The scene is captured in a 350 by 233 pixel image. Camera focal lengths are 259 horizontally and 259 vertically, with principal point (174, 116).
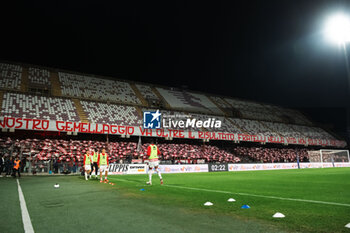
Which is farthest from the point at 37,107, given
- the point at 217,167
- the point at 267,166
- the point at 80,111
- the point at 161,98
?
the point at 267,166

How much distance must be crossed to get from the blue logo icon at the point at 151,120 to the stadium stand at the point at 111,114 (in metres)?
1.28

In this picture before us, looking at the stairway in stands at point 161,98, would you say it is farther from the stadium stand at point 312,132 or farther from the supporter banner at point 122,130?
the stadium stand at point 312,132

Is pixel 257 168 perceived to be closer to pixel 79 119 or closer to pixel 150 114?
pixel 150 114

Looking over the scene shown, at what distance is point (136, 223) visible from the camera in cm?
478

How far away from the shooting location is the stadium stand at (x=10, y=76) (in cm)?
3364

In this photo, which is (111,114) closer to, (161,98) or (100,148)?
(100,148)

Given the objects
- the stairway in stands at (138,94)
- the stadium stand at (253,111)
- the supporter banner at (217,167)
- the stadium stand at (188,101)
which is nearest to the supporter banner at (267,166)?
the supporter banner at (217,167)

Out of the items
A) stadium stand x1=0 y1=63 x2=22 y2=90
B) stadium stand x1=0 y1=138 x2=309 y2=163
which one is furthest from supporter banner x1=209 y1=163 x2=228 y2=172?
stadium stand x1=0 y1=63 x2=22 y2=90

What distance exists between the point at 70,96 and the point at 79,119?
235 inches

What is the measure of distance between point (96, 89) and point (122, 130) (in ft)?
34.5

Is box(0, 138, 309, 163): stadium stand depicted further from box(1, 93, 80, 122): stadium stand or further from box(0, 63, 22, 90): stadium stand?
box(0, 63, 22, 90): stadium stand

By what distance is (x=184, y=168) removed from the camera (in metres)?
31.9

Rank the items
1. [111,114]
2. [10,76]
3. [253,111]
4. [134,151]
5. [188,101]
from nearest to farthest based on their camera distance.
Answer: [134,151] → [10,76] → [111,114] → [188,101] → [253,111]

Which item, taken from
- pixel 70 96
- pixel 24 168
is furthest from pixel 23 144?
pixel 70 96
